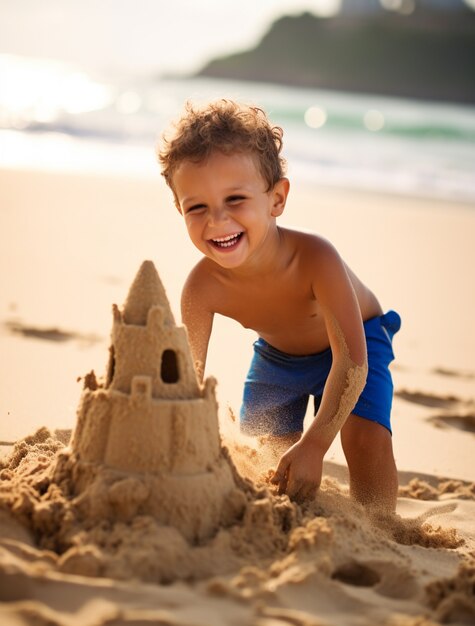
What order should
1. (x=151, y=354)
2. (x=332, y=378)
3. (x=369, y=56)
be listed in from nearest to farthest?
1. (x=151, y=354)
2. (x=332, y=378)
3. (x=369, y=56)

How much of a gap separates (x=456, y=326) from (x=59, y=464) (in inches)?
171

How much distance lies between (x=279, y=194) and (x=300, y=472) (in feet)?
3.62

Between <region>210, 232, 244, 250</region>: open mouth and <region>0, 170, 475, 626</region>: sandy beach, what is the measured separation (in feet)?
2.25

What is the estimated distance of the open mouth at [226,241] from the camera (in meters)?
3.08

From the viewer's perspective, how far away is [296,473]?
2756 millimetres

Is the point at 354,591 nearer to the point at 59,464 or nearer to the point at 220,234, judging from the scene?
the point at 59,464

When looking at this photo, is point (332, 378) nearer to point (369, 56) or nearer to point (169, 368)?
point (169, 368)

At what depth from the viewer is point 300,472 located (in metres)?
2.76

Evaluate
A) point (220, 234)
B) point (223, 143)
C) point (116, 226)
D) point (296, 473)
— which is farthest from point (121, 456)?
point (116, 226)

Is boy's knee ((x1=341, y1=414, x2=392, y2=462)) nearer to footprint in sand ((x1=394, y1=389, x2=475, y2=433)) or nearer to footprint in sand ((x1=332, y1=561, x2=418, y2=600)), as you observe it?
footprint in sand ((x1=394, y1=389, x2=475, y2=433))

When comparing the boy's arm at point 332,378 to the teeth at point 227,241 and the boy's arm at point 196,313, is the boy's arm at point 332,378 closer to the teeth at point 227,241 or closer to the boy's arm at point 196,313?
the teeth at point 227,241

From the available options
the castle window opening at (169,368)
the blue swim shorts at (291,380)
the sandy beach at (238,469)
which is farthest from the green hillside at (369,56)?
the castle window opening at (169,368)

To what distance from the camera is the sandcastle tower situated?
2.27 metres

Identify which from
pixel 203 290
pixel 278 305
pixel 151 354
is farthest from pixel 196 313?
pixel 151 354
